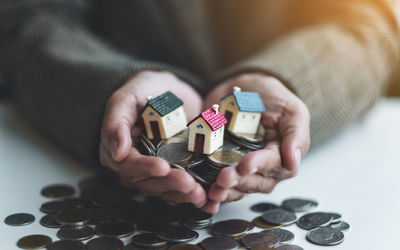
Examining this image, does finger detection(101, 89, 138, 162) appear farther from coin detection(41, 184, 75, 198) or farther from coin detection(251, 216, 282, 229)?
coin detection(251, 216, 282, 229)

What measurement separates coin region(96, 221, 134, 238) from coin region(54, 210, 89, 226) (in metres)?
0.05

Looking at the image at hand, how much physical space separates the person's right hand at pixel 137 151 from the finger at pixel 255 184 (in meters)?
0.11

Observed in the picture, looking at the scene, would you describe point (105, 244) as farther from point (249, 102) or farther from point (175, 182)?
point (249, 102)

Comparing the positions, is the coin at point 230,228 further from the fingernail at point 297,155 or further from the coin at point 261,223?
the fingernail at point 297,155

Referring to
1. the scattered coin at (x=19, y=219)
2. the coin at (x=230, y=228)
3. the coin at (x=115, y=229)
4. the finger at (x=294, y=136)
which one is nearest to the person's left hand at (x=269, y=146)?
the finger at (x=294, y=136)

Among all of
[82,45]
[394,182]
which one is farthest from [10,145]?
[394,182]

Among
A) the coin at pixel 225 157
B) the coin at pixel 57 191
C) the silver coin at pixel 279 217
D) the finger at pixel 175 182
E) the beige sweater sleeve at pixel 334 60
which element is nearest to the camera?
the finger at pixel 175 182

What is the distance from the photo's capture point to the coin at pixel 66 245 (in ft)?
3.51

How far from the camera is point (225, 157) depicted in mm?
1154

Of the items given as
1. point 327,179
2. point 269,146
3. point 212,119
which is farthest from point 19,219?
point 327,179

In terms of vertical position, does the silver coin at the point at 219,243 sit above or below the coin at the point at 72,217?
below

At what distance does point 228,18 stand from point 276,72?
0.79 metres

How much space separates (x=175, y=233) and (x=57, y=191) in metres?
0.47

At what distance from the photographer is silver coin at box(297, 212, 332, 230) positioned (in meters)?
1.20
